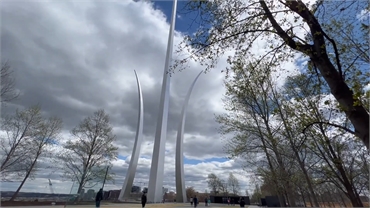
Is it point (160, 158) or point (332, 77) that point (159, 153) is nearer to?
point (160, 158)

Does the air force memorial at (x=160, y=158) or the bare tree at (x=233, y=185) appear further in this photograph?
the bare tree at (x=233, y=185)

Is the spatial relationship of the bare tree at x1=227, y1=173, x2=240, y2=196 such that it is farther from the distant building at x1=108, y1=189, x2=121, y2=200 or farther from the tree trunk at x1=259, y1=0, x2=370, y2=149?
the tree trunk at x1=259, y1=0, x2=370, y2=149

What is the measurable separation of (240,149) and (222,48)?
10249 mm

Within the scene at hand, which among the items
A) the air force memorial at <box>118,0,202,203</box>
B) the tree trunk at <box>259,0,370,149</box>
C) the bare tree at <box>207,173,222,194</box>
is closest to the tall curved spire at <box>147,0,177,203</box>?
the air force memorial at <box>118,0,202,203</box>

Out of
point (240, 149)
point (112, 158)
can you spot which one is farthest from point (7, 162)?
point (240, 149)

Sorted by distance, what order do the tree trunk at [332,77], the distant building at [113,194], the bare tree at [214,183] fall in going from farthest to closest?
the bare tree at [214,183] → the distant building at [113,194] → the tree trunk at [332,77]

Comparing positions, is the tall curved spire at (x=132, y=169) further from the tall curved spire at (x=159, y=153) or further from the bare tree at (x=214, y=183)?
the bare tree at (x=214, y=183)

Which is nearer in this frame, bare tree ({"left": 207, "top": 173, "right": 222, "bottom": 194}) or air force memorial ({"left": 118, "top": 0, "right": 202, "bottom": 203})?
air force memorial ({"left": 118, "top": 0, "right": 202, "bottom": 203})

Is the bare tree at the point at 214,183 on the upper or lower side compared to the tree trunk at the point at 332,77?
upper

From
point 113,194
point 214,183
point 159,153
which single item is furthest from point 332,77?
point 214,183

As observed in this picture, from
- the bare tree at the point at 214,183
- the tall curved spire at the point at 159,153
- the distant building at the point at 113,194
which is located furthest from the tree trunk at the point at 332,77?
the bare tree at the point at 214,183

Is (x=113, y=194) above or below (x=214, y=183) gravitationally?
below

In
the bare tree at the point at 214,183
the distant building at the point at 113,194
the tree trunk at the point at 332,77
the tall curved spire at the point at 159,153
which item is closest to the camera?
the tree trunk at the point at 332,77

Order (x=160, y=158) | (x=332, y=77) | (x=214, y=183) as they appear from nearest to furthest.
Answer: (x=332, y=77)
(x=160, y=158)
(x=214, y=183)
